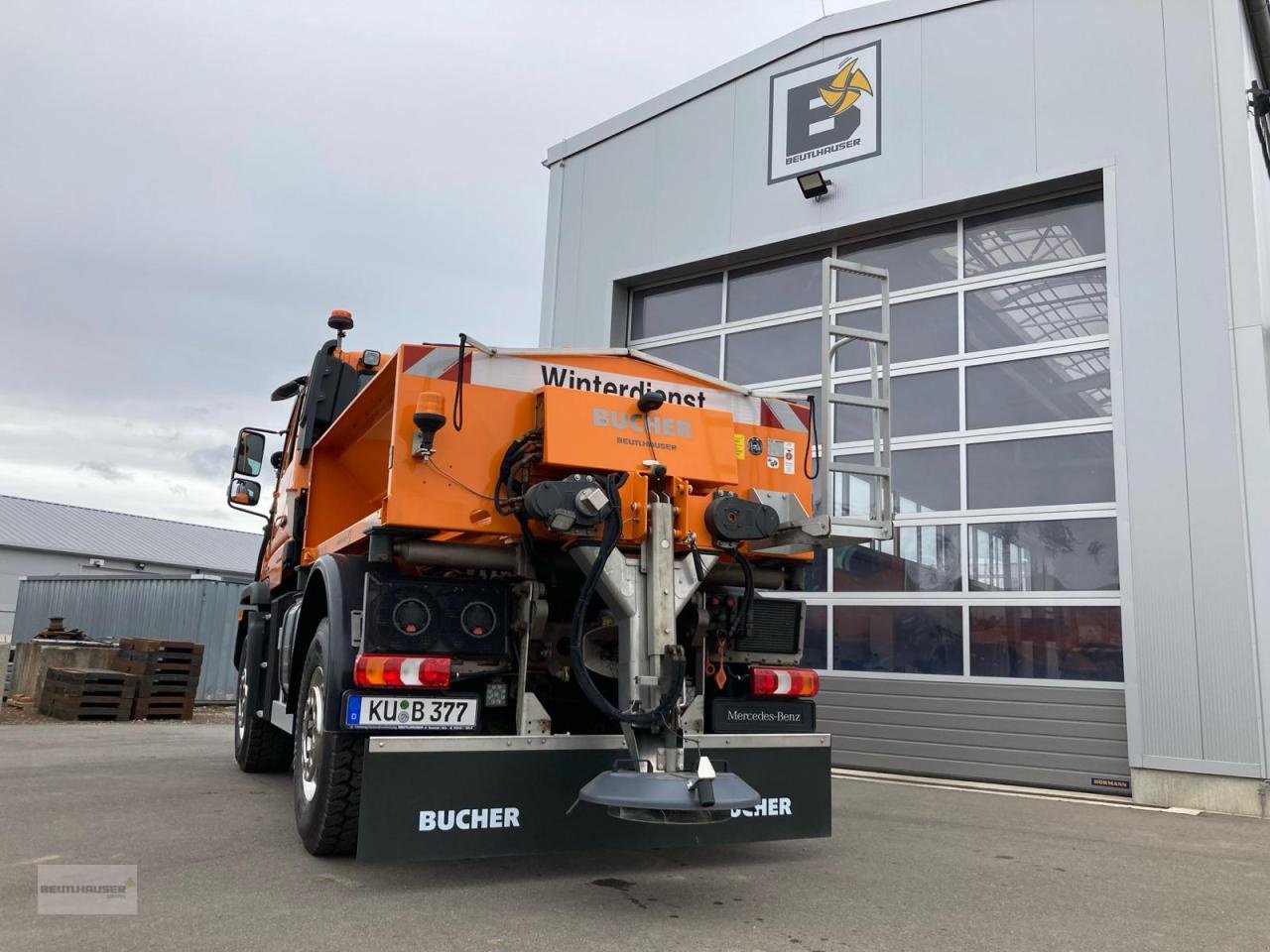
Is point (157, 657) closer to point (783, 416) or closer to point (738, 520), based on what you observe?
point (783, 416)

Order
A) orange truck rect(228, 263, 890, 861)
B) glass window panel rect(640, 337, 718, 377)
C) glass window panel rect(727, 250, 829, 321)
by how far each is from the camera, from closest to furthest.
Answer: orange truck rect(228, 263, 890, 861) → glass window panel rect(727, 250, 829, 321) → glass window panel rect(640, 337, 718, 377)

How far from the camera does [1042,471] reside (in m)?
8.79

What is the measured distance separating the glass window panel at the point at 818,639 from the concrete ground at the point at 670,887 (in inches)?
114

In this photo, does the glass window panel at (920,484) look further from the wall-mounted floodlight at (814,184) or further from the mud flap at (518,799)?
the mud flap at (518,799)

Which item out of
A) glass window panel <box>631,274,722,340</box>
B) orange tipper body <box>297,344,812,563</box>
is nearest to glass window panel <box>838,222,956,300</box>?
glass window panel <box>631,274,722,340</box>

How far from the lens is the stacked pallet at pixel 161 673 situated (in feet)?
44.1

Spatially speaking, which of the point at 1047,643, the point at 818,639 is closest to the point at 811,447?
the point at 1047,643

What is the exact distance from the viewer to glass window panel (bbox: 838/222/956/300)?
32.5 feet

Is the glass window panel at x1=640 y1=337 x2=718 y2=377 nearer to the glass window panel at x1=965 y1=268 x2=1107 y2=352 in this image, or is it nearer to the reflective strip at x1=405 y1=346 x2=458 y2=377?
the glass window panel at x1=965 y1=268 x2=1107 y2=352

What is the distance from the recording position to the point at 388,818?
13.5 feet

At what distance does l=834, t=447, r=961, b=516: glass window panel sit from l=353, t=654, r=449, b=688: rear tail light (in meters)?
5.96

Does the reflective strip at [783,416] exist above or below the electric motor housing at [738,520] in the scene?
above

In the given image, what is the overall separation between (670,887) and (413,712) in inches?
56.2

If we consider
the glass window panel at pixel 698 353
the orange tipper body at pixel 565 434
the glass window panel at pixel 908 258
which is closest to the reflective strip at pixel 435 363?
the orange tipper body at pixel 565 434
